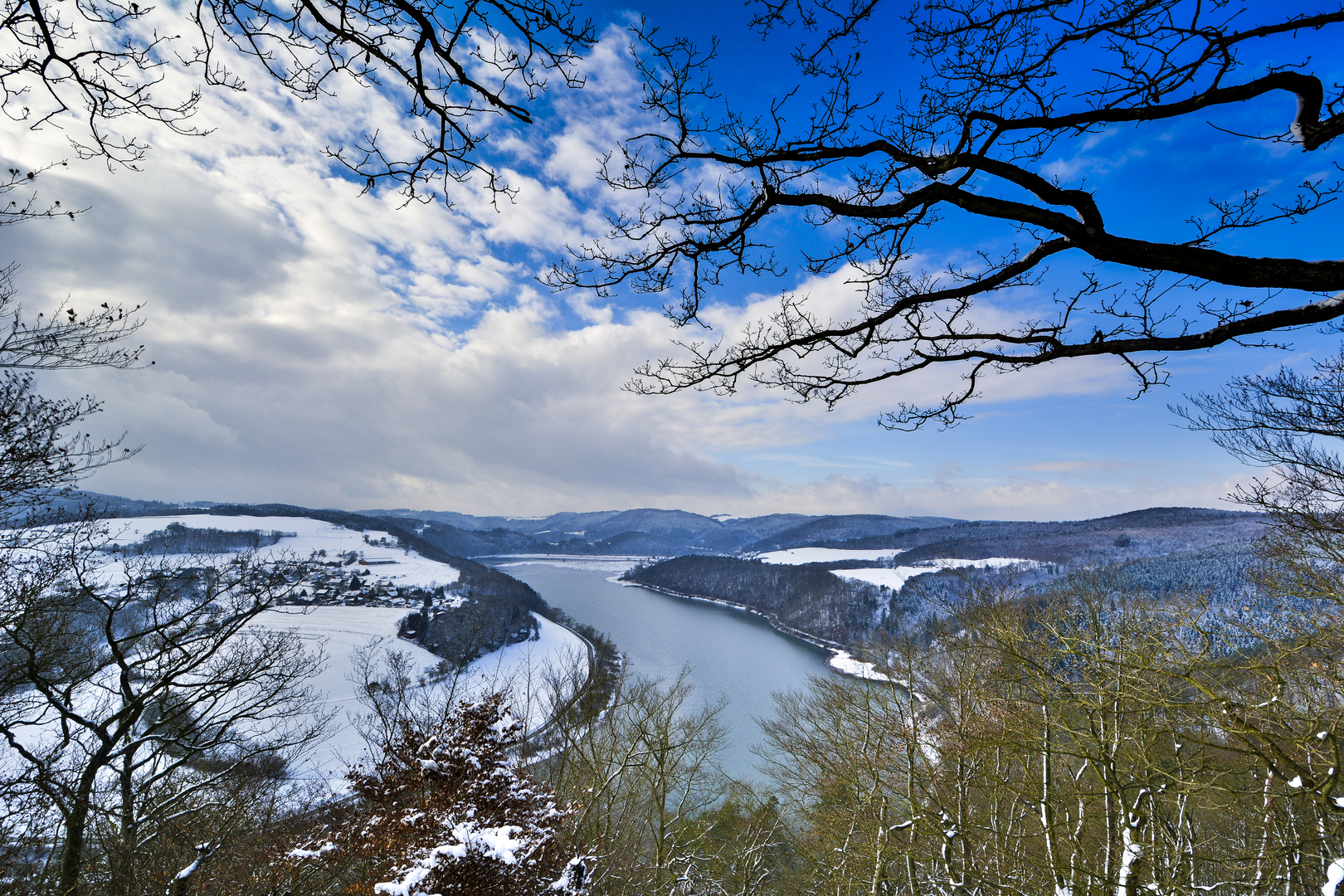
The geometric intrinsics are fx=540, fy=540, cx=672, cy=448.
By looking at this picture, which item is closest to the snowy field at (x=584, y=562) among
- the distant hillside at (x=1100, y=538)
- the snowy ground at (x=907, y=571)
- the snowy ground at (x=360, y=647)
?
the snowy ground at (x=360, y=647)

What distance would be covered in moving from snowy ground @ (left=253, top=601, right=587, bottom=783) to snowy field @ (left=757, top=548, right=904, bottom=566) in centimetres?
5677

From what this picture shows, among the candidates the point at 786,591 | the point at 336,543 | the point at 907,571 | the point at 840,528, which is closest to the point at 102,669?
the point at 786,591

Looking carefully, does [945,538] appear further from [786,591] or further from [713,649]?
[713,649]

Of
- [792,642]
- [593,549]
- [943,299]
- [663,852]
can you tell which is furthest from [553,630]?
[593,549]

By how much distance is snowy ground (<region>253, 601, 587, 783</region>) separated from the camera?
23156 mm

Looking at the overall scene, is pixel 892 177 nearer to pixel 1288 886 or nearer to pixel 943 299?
pixel 943 299

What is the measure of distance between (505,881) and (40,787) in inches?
185

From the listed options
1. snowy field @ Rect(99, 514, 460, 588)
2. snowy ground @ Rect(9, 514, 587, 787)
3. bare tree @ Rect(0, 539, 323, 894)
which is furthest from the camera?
snowy field @ Rect(99, 514, 460, 588)

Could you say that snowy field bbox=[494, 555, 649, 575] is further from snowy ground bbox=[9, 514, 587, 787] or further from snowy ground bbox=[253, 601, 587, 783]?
snowy ground bbox=[253, 601, 587, 783]

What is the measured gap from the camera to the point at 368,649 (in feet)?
107

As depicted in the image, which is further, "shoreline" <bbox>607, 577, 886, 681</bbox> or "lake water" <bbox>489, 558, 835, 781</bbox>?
"shoreline" <bbox>607, 577, 886, 681</bbox>

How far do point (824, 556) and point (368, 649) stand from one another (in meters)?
83.1

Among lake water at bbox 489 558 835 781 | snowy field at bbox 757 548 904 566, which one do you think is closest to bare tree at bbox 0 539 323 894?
lake water at bbox 489 558 835 781

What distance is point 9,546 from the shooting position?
167 inches
